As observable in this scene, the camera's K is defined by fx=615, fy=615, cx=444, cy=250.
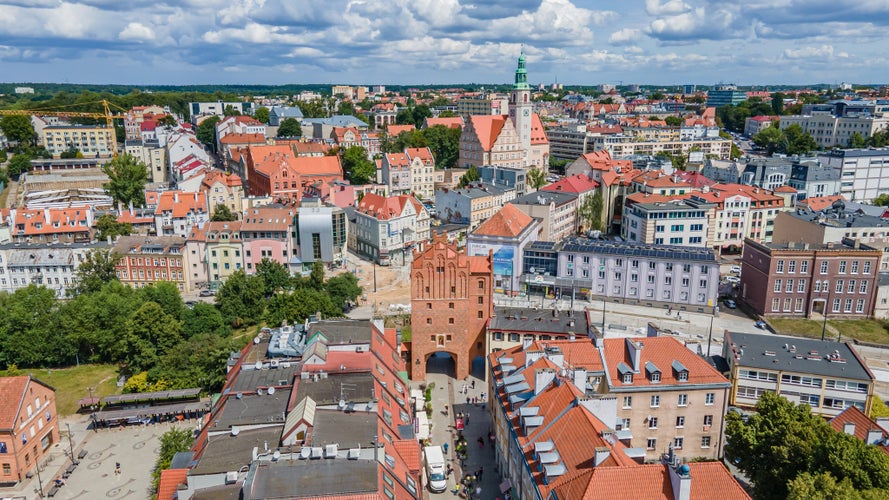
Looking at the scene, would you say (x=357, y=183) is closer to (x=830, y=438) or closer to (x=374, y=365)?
(x=374, y=365)

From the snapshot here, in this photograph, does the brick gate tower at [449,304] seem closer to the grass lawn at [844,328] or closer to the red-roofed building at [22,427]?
the red-roofed building at [22,427]

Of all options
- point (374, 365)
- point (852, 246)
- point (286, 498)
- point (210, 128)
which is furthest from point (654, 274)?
point (210, 128)

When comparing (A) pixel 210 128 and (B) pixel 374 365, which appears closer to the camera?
(B) pixel 374 365

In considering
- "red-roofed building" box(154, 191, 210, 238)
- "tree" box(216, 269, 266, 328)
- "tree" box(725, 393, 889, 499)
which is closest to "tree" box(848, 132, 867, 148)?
"tree" box(725, 393, 889, 499)

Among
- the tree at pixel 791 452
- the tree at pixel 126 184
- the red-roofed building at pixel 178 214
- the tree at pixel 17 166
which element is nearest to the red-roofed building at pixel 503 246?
the tree at pixel 791 452

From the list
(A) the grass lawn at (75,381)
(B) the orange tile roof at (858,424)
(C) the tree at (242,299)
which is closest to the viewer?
(B) the orange tile roof at (858,424)

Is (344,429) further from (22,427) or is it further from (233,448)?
(22,427)
